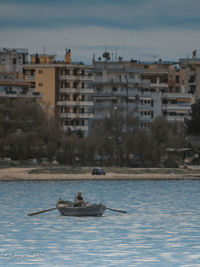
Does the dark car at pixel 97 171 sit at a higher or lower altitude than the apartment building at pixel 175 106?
lower

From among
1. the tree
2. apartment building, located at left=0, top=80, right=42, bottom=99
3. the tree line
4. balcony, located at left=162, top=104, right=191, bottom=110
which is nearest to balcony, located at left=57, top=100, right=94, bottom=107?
apartment building, located at left=0, top=80, right=42, bottom=99

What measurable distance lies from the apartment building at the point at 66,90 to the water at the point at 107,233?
203 ft

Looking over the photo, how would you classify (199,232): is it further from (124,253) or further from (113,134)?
(113,134)

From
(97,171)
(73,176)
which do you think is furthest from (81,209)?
(97,171)

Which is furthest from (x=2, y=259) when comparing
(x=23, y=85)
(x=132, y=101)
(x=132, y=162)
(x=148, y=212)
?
(x=132, y=101)

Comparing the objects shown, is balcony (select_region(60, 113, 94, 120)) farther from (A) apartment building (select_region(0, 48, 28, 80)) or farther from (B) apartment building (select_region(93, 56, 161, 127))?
(A) apartment building (select_region(0, 48, 28, 80))

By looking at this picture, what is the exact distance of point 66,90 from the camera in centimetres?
17475

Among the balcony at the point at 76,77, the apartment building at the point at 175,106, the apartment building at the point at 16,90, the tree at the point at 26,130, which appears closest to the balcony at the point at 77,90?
the balcony at the point at 76,77

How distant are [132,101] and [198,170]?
30.2 meters

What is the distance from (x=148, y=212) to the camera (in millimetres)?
84750

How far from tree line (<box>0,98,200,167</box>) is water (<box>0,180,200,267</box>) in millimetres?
35121

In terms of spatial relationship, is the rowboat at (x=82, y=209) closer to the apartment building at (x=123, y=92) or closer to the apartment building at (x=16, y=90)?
the apartment building at (x=16, y=90)

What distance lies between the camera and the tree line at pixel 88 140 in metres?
148

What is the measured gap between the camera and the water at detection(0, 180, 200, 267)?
5209 centimetres
